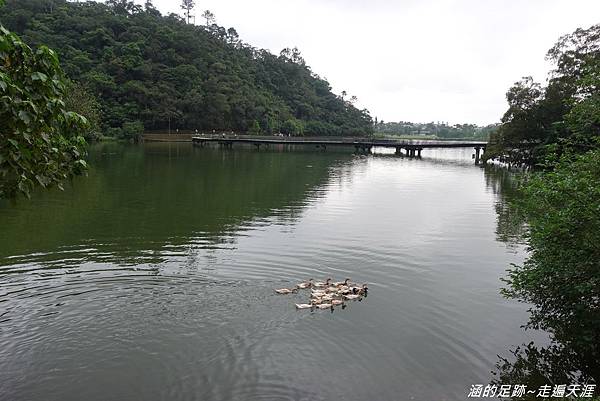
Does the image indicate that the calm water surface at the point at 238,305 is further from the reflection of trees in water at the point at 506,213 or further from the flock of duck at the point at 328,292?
the reflection of trees in water at the point at 506,213

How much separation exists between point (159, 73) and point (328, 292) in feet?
325

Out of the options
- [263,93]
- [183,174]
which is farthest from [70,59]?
[183,174]

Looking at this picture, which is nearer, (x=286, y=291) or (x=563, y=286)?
(x=563, y=286)

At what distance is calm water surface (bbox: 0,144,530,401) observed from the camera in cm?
874

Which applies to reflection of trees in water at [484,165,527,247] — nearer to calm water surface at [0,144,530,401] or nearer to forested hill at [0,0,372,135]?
calm water surface at [0,144,530,401]

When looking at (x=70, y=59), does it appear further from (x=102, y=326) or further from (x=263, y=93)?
(x=102, y=326)

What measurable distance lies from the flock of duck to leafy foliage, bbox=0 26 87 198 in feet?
24.7

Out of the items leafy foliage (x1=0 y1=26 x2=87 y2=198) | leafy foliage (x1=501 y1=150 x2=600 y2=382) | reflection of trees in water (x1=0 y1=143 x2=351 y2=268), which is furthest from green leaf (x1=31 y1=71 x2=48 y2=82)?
reflection of trees in water (x1=0 y1=143 x2=351 y2=268)

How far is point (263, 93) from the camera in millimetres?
122438

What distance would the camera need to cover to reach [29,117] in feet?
15.6

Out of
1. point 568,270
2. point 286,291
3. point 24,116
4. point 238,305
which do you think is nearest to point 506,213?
point 286,291

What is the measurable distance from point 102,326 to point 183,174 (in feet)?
102

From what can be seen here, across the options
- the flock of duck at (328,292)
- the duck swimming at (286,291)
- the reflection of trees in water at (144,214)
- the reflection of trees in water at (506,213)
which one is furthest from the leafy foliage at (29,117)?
the reflection of trees in water at (144,214)

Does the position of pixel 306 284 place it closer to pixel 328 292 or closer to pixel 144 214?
pixel 328 292
